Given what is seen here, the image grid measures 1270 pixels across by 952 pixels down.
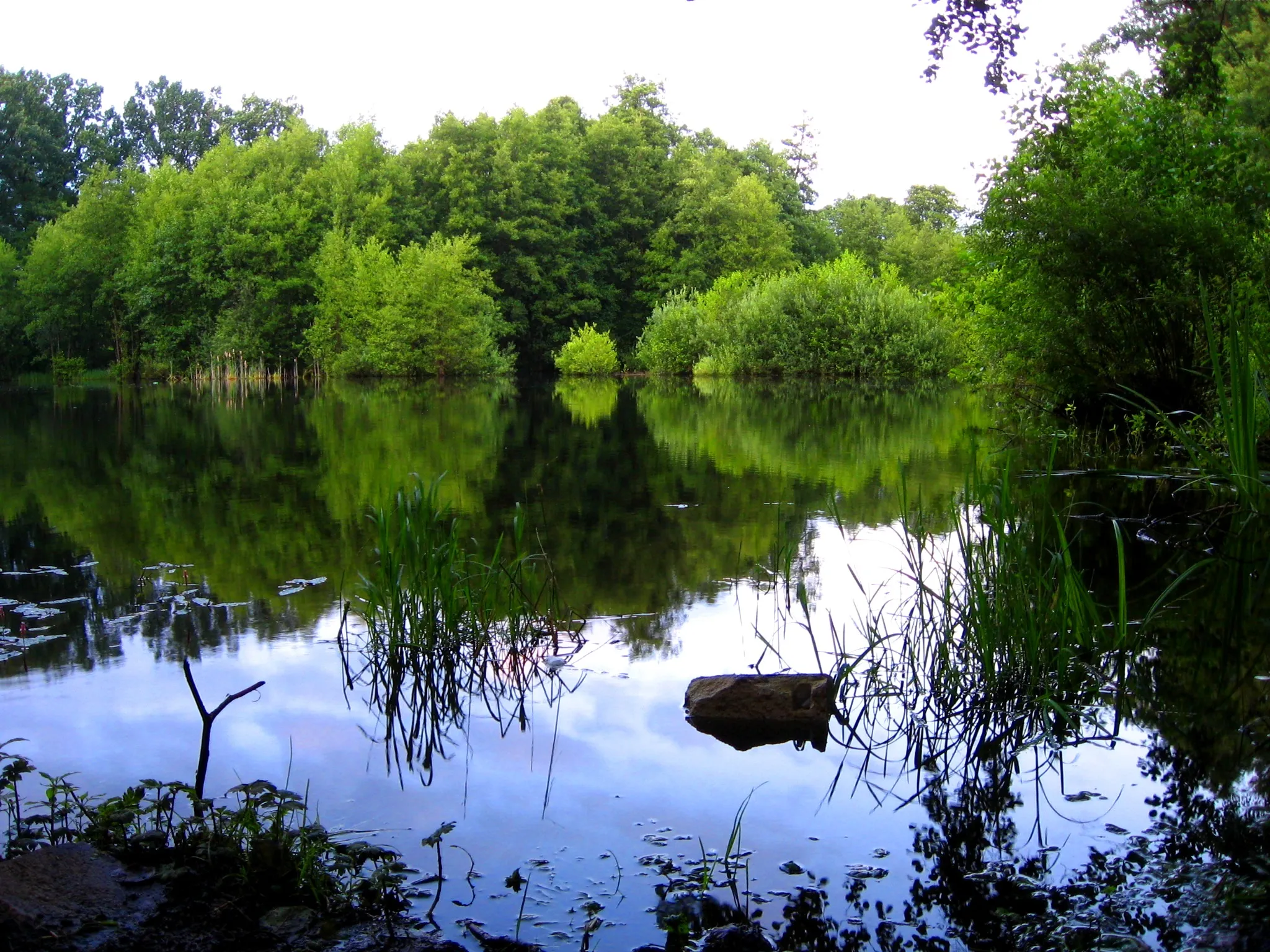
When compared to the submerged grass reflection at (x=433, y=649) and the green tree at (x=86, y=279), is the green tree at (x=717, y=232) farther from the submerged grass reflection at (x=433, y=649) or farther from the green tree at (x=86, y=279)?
the submerged grass reflection at (x=433, y=649)

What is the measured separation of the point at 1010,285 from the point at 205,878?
1432cm

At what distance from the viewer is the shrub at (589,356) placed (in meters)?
48.9

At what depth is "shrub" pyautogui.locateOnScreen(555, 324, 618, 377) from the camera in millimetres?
48938

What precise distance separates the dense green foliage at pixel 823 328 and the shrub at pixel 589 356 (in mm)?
4804

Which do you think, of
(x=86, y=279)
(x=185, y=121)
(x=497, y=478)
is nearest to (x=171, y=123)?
(x=185, y=121)

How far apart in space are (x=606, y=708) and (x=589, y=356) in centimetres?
4473

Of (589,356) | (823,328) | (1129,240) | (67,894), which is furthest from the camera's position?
(589,356)

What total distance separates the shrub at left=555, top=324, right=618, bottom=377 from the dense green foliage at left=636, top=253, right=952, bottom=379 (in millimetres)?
4804

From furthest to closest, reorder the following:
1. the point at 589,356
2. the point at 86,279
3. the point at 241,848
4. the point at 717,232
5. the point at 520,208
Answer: the point at 717,232, the point at 520,208, the point at 589,356, the point at 86,279, the point at 241,848

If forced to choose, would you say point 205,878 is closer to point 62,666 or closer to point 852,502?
point 62,666

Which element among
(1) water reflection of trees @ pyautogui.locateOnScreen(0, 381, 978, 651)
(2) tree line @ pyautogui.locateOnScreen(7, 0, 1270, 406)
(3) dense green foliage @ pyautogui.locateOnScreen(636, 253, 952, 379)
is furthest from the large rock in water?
(3) dense green foliage @ pyautogui.locateOnScreen(636, 253, 952, 379)

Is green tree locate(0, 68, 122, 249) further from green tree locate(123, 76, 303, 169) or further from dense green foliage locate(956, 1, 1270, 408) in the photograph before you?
dense green foliage locate(956, 1, 1270, 408)

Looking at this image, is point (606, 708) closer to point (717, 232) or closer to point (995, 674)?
point (995, 674)

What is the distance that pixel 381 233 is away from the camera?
155 feet
